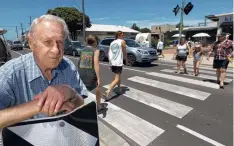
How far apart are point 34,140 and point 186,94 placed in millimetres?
6422

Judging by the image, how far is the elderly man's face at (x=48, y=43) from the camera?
3.40ft

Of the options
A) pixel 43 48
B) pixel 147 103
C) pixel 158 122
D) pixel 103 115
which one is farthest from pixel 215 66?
pixel 43 48

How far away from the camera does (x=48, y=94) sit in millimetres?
728

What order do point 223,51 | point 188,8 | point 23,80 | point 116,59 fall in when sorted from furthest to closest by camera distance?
point 188,8 → point 223,51 → point 116,59 → point 23,80

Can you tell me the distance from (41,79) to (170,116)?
4.13 metres

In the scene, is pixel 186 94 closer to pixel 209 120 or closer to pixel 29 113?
pixel 209 120

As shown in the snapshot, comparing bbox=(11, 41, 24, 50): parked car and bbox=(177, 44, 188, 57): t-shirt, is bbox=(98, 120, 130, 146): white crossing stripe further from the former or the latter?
bbox=(11, 41, 24, 50): parked car

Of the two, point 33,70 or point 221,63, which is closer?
point 33,70

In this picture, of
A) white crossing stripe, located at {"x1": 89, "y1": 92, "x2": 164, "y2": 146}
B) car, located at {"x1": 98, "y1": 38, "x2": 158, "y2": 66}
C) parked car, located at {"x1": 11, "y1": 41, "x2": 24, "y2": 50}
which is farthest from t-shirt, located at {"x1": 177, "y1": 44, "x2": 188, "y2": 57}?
parked car, located at {"x1": 11, "y1": 41, "x2": 24, "y2": 50}

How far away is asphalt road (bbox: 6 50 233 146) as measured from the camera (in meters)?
3.84

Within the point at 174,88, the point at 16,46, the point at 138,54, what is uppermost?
the point at 16,46

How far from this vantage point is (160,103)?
5.83 m

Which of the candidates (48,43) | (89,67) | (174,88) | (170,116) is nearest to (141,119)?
(170,116)

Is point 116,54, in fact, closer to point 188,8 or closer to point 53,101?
point 53,101
